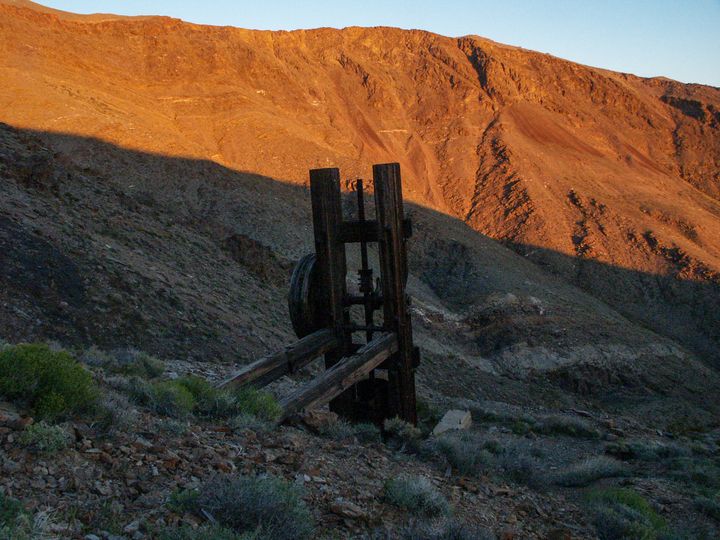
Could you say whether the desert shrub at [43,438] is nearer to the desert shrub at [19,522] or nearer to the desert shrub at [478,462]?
the desert shrub at [19,522]

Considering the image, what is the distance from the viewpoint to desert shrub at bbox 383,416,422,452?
5.39 metres

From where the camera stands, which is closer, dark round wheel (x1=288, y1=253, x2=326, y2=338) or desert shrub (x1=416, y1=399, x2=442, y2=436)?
dark round wheel (x1=288, y1=253, x2=326, y2=338)

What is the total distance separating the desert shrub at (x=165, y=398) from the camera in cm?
427

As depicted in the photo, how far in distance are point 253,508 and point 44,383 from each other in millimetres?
1404

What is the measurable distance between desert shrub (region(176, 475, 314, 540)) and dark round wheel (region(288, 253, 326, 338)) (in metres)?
3.35

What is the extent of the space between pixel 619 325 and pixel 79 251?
19214mm

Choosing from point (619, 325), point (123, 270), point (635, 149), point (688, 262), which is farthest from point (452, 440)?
point (635, 149)

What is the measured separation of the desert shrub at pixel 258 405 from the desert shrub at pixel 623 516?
233 centimetres

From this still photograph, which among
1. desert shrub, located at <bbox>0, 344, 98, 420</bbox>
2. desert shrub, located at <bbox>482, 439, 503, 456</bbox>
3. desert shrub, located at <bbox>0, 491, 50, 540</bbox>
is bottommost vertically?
desert shrub, located at <bbox>482, 439, 503, 456</bbox>

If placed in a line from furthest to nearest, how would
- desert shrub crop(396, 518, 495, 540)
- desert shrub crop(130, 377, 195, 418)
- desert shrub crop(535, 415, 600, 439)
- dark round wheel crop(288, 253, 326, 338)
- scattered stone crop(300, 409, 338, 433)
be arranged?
desert shrub crop(535, 415, 600, 439) → dark round wheel crop(288, 253, 326, 338) → scattered stone crop(300, 409, 338, 433) → desert shrub crop(130, 377, 195, 418) → desert shrub crop(396, 518, 495, 540)

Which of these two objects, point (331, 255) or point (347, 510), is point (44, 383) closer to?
point (347, 510)

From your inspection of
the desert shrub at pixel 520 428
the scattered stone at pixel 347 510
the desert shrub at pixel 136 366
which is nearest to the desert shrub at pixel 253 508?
the scattered stone at pixel 347 510

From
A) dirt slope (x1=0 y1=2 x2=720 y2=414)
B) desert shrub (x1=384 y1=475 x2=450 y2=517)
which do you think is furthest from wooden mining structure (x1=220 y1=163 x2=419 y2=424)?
dirt slope (x1=0 y1=2 x2=720 y2=414)

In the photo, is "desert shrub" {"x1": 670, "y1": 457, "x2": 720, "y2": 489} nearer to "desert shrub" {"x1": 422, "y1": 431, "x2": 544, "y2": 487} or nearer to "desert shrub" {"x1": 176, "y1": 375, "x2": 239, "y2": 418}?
"desert shrub" {"x1": 422, "y1": 431, "x2": 544, "y2": 487}
